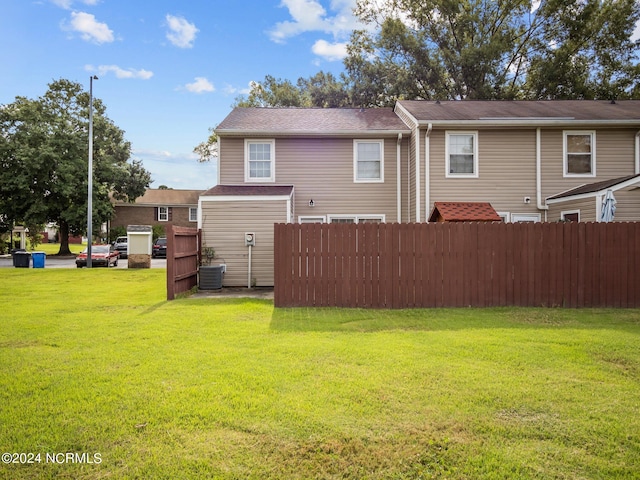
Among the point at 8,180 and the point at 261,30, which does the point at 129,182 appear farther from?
the point at 261,30

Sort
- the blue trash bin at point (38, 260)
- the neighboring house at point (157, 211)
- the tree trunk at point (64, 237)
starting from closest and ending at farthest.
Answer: the blue trash bin at point (38, 260)
the tree trunk at point (64, 237)
the neighboring house at point (157, 211)

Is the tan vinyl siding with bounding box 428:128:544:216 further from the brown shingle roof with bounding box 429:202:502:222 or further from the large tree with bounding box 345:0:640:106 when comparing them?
the large tree with bounding box 345:0:640:106

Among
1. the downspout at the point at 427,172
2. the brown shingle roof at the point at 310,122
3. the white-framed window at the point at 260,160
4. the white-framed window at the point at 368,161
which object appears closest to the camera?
the downspout at the point at 427,172

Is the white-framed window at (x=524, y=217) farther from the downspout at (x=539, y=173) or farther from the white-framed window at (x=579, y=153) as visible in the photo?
the white-framed window at (x=579, y=153)

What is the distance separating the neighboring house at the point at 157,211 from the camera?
1499 inches

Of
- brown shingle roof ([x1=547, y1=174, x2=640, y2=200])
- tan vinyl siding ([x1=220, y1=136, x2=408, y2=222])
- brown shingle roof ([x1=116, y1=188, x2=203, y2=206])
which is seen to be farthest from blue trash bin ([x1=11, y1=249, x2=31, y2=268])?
brown shingle roof ([x1=547, y1=174, x2=640, y2=200])

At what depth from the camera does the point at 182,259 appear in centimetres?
1131

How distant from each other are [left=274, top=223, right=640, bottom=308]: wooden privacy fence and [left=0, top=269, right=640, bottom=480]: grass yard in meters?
1.81

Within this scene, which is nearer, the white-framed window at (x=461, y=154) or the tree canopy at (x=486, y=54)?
the white-framed window at (x=461, y=154)

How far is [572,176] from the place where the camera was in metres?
14.8

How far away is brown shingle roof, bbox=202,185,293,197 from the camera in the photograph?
13.4 metres

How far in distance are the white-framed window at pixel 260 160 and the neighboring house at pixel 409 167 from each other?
0.04 meters

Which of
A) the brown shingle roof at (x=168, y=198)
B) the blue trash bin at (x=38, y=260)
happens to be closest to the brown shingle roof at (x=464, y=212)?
the blue trash bin at (x=38, y=260)

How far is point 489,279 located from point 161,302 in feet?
24.2
